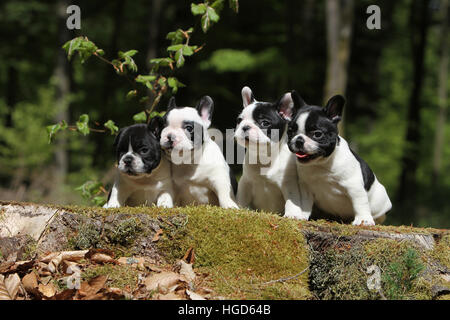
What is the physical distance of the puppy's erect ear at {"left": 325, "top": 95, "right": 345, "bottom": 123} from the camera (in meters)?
5.59

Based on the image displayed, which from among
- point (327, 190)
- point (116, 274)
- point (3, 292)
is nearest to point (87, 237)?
point (116, 274)

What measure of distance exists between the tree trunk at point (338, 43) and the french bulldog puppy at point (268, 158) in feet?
23.9

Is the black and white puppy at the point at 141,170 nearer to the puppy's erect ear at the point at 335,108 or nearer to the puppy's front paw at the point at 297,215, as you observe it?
the puppy's front paw at the point at 297,215

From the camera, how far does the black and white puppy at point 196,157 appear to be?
5859 millimetres

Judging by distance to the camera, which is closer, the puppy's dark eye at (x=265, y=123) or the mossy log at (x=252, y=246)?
the mossy log at (x=252, y=246)

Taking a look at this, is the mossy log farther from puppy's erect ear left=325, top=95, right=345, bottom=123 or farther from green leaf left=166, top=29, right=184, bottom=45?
green leaf left=166, top=29, right=184, bottom=45

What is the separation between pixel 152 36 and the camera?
18.7 m

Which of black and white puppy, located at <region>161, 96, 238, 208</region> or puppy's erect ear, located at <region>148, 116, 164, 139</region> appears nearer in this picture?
black and white puppy, located at <region>161, 96, 238, 208</region>

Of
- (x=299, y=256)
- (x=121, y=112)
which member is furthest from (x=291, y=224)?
(x=121, y=112)

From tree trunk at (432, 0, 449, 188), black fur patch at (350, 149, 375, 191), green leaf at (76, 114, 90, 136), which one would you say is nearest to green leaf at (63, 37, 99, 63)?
green leaf at (76, 114, 90, 136)

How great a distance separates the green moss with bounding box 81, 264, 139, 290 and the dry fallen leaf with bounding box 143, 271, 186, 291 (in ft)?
0.43

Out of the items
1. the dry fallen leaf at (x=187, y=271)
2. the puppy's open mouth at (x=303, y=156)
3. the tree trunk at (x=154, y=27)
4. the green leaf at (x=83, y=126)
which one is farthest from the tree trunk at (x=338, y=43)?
the dry fallen leaf at (x=187, y=271)

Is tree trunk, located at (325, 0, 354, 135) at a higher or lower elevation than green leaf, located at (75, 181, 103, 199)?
higher
